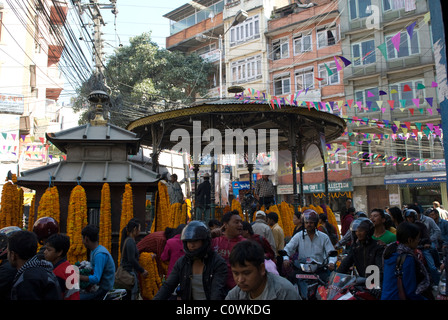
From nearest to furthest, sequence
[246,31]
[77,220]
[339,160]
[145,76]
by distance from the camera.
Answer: [77,220], [339,160], [145,76], [246,31]

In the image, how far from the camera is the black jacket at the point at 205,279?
3561 millimetres

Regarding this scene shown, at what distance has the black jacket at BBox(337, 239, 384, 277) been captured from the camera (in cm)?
474

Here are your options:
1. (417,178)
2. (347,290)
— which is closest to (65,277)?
(347,290)

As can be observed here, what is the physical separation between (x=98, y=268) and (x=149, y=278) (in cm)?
273

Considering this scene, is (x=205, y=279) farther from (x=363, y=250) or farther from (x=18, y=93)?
(x=18, y=93)

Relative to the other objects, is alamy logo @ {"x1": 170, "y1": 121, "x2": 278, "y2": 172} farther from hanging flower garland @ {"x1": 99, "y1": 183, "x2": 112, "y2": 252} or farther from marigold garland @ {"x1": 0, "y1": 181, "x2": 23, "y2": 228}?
marigold garland @ {"x1": 0, "y1": 181, "x2": 23, "y2": 228}

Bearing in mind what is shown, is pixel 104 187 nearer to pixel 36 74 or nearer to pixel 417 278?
pixel 417 278

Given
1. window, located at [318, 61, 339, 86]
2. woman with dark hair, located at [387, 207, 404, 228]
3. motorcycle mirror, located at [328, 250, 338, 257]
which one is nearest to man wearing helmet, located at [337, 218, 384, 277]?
motorcycle mirror, located at [328, 250, 338, 257]

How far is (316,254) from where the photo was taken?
216 inches

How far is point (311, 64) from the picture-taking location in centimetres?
3027

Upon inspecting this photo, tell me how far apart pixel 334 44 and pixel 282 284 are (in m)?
29.9

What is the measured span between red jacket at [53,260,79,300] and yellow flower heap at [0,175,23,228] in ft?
24.0

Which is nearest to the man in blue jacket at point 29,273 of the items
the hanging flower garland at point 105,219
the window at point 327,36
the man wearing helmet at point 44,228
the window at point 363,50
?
the man wearing helmet at point 44,228
